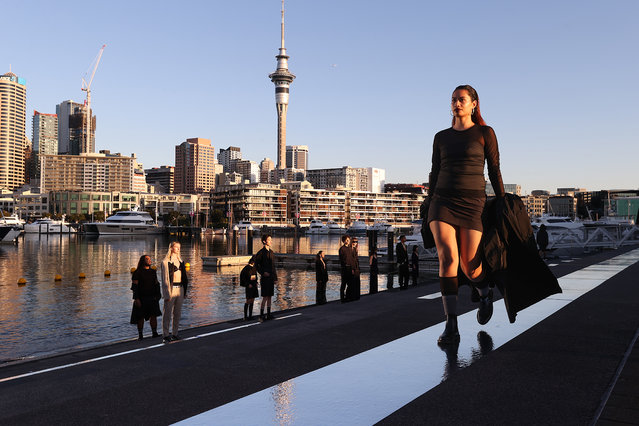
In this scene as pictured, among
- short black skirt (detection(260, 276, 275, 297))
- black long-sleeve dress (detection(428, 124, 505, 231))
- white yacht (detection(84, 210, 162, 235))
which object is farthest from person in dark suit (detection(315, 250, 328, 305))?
white yacht (detection(84, 210, 162, 235))

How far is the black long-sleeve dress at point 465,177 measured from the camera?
17.3 feet

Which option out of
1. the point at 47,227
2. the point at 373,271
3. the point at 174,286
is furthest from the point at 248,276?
the point at 47,227

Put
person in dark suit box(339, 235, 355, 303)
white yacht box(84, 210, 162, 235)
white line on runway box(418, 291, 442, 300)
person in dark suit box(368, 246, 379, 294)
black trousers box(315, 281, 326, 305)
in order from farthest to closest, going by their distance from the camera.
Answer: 1. white yacht box(84, 210, 162, 235)
2. person in dark suit box(368, 246, 379, 294)
3. black trousers box(315, 281, 326, 305)
4. person in dark suit box(339, 235, 355, 303)
5. white line on runway box(418, 291, 442, 300)

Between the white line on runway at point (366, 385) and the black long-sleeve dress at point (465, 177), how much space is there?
146cm

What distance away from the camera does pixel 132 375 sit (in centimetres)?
528

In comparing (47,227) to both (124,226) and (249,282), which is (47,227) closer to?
(124,226)

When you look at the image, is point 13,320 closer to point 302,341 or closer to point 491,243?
point 302,341

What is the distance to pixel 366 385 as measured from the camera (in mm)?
4559

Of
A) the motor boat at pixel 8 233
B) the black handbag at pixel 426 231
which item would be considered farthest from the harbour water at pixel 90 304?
the motor boat at pixel 8 233

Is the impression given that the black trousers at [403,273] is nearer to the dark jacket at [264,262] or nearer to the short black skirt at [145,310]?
the dark jacket at [264,262]

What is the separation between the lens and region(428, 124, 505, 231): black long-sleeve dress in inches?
208

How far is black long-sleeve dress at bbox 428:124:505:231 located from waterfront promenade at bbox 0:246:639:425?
1.46 metres

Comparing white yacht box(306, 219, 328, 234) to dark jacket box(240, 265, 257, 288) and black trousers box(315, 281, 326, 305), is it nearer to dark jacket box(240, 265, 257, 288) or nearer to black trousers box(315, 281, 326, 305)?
black trousers box(315, 281, 326, 305)

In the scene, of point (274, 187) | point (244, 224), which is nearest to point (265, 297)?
point (244, 224)
